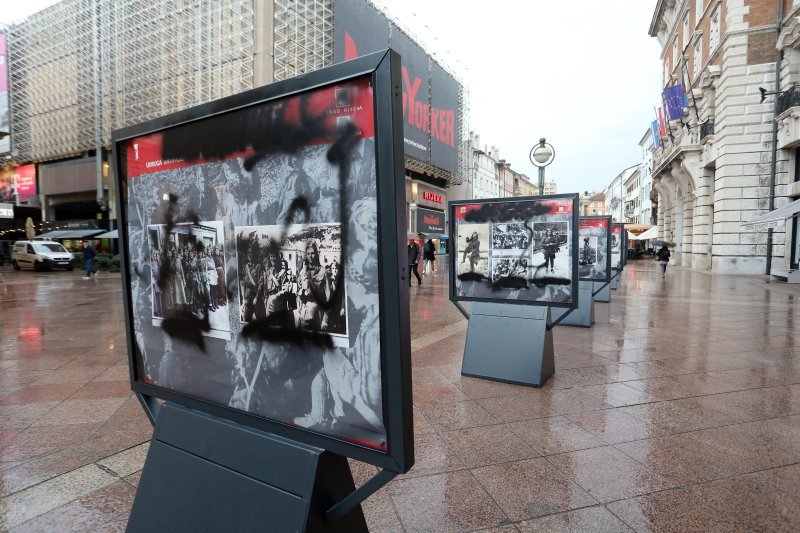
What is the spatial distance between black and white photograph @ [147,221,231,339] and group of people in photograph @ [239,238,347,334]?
0.13 metres

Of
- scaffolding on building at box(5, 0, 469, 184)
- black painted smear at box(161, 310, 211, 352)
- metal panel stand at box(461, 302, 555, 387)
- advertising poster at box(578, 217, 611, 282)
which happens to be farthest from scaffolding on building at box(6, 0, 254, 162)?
black painted smear at box(161, 310, 211, 352)

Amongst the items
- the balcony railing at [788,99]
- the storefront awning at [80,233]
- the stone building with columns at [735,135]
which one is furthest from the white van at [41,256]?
the balcony railing at [788,99]

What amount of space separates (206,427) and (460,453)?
2.08 meters

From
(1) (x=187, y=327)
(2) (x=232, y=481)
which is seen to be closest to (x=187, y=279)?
(1) (x=187, y=327)

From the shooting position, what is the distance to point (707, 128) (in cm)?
2409

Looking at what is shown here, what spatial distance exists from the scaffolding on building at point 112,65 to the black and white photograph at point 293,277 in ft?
81.9

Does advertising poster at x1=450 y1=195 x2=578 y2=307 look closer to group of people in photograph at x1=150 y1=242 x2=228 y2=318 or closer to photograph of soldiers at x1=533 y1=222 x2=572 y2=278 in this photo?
photograph of soldiers at x1=533 y1=222 x2=572 y2=278

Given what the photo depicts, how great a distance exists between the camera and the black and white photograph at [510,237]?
17.6 feet

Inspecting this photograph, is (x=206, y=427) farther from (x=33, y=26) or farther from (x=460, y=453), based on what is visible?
(x=33, y=26)

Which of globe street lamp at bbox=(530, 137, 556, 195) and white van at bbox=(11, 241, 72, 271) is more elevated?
globe street lamp at bbox=(530, 137, 556, 195)

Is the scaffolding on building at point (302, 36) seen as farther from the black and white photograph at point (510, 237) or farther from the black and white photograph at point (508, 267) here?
the black and white photograph at point (508, 267)

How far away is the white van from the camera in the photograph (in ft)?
81.9

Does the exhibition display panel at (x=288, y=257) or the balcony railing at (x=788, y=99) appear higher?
the balcony railing at (x=788, y=99)

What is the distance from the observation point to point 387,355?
1377mm
